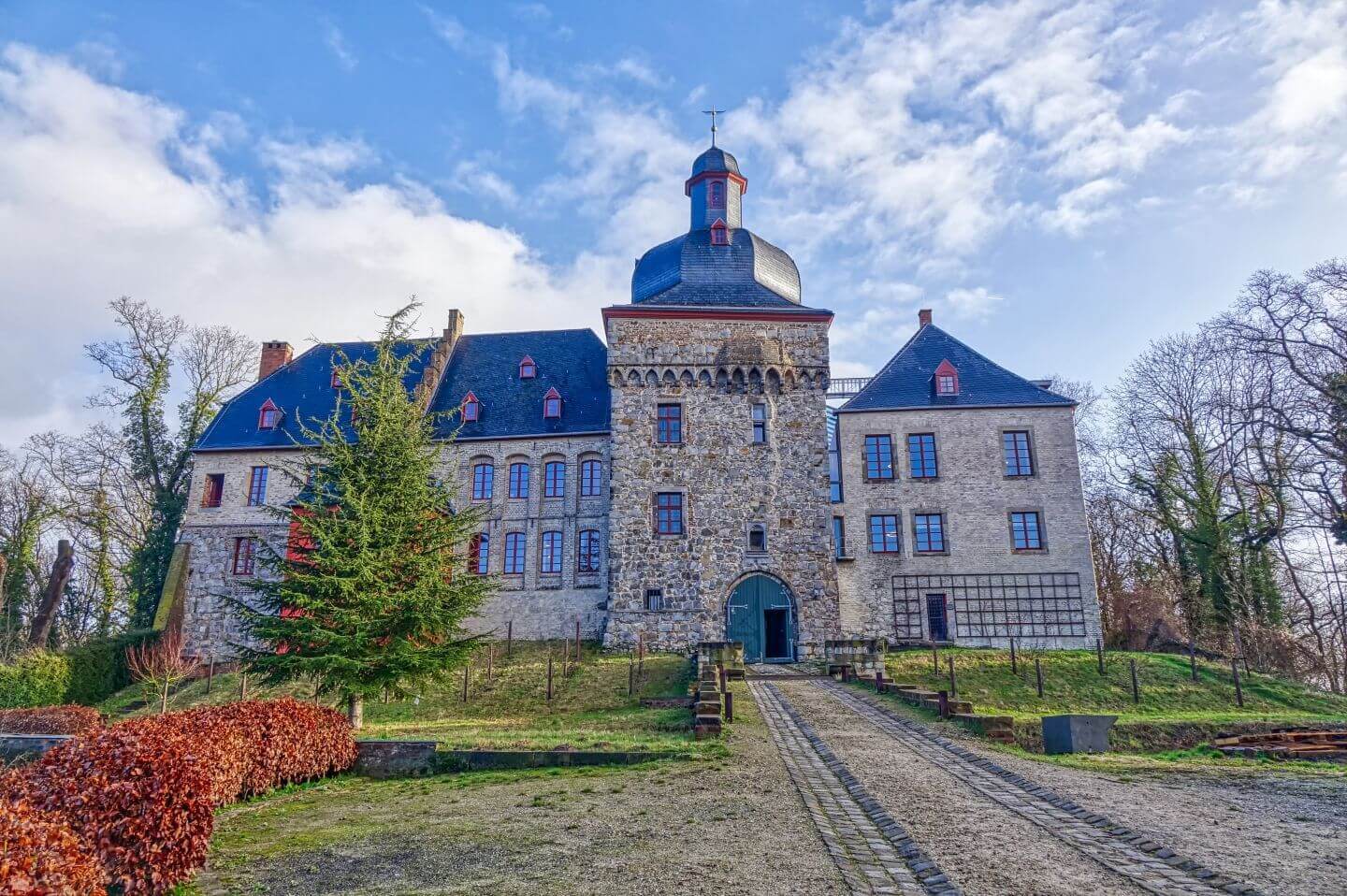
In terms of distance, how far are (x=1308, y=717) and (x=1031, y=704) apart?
4.99 m

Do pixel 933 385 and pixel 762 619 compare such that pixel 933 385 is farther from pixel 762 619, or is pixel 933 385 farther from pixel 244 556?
pixel 244 556

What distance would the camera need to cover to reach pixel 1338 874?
582 centimetres

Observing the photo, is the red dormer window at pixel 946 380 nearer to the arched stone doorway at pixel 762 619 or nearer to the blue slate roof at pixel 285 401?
the arched stone doorway at pixel 762 619

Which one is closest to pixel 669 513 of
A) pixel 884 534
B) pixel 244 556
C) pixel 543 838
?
pixel 884 534

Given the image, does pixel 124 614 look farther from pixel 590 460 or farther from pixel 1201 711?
pixel 1201 711

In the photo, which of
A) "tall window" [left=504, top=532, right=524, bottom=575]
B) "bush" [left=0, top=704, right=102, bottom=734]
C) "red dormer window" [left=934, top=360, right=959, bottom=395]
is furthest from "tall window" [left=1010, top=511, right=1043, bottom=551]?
"bush" [left=0, top=704, right=102, bottom=734]

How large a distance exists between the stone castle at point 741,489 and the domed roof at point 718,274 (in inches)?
2.9

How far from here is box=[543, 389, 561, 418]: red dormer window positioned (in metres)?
29.3

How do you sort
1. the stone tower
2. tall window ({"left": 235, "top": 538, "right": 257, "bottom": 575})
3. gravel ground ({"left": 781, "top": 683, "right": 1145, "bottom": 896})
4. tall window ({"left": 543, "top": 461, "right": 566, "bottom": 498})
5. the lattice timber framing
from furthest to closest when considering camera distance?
1. tall window ({"left": 235, "top": 538, "right": 257, "bottom": 575})
2. tall window ({"left": 543, "top": 461, "right": 566, "bottom": 498})
3. the lattice timber framing
4. the stone tower
5. gravel ground ({"left": 781, "top": 683, "right": 1145, "bottom": 896})

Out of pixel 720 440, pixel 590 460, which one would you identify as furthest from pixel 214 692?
pixel 720 440

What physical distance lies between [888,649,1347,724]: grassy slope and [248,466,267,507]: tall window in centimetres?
2236

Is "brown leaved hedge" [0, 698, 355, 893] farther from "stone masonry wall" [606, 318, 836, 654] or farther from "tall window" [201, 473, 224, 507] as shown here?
"tall window" [201, 473, 224, 507]

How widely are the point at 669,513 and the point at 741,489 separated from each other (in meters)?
2.35

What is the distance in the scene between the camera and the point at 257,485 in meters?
29.6
